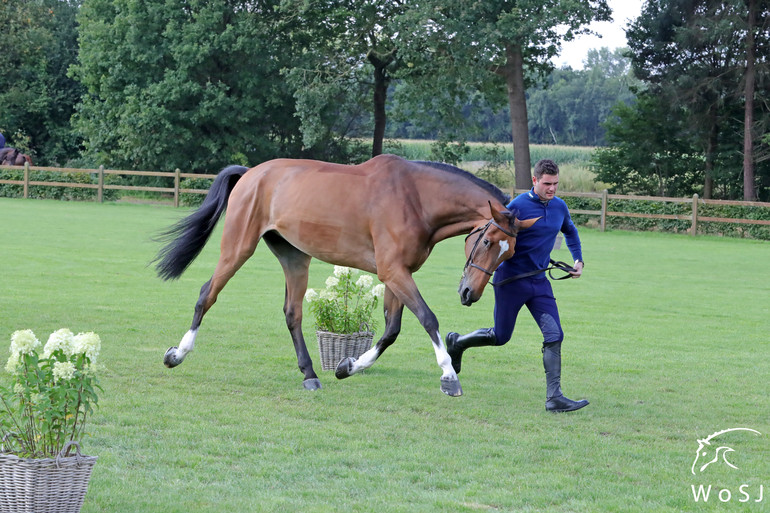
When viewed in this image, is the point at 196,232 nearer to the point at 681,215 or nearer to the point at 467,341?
the point at 467,341

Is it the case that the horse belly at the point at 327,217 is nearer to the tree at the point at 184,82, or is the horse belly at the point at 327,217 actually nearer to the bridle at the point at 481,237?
the bridle at the point at 481,237

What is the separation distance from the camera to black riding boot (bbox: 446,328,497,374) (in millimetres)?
7262

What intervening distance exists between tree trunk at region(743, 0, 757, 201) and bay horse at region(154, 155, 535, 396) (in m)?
28.5

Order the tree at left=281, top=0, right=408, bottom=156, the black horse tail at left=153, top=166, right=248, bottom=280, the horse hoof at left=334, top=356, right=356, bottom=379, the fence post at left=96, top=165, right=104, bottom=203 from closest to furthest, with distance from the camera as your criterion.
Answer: the horse hoof at left=334, top=356, right=356, bottom=379
the black horse tail at left=153, top=166, right=248, bottom=280
the fence post at left=96, top=165, right=104, bottom=203
the tree at left=281, top=0, right=408, bottom=156

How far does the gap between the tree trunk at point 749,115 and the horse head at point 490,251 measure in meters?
29.1

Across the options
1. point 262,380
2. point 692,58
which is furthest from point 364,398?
point 692,58

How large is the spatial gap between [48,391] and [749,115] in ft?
107

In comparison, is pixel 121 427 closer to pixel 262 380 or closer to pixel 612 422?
pixel 262 380

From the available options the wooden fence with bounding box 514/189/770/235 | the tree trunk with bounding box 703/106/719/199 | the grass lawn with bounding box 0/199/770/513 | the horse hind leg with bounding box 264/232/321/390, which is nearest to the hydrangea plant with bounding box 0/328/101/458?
the grass lawn with bounding box 0/199/770/513

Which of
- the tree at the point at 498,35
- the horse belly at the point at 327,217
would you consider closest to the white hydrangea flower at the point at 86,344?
the horse belly at the point at 327,217

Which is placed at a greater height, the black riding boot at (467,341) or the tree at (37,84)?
the tree at (37,84)

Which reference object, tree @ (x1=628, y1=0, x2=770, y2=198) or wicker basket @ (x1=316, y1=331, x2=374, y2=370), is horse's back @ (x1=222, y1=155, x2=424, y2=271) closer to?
wicker basket @ (x1=316, y1=331, x2=374, y2=370)

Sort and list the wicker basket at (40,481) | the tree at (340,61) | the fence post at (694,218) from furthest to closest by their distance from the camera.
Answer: the tree at (340,61), the fence post at (694,218), the wicker basket at (40,481)

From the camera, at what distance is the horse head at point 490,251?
646cm
